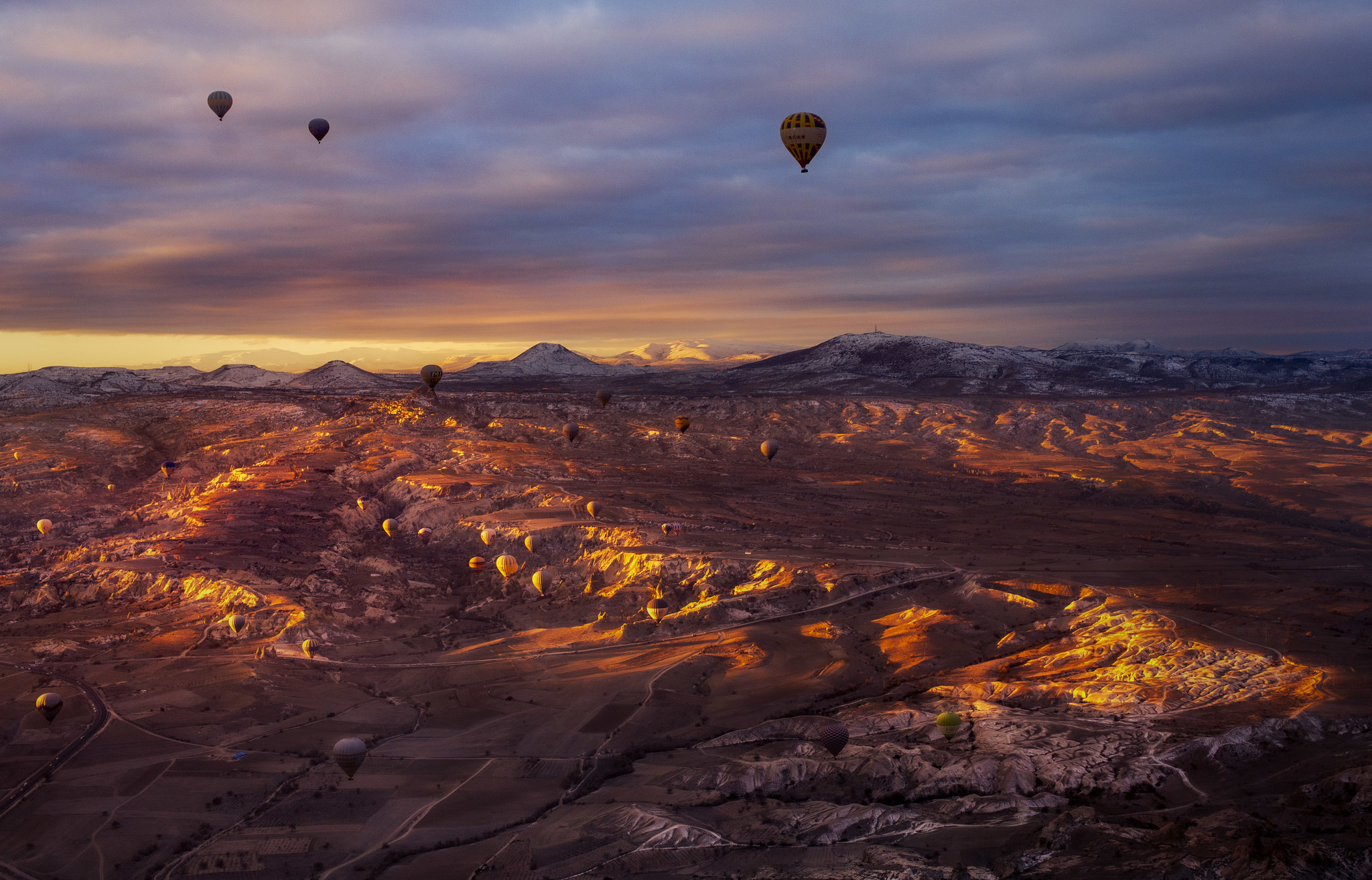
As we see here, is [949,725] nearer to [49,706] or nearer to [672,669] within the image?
[672,669]

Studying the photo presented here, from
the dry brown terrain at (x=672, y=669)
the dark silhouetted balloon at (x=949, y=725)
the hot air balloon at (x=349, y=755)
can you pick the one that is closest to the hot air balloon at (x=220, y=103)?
the dry brown terrain at (x=672, y=669)

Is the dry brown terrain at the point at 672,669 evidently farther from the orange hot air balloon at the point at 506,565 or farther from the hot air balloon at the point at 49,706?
the orange hot air balloon at the point at 506,565

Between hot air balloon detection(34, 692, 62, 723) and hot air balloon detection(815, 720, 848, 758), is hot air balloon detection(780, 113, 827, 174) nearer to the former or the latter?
hot air balloon detection(815, 720, 848, 758)

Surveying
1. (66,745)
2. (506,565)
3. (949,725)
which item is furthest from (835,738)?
(506,565)

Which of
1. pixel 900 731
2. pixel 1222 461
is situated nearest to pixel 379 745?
pixel 900 731

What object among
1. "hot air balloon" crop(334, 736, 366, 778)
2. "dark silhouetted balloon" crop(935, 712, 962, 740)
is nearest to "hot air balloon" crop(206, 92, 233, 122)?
"hot air balloon" crop(334, 736, 366, 778)
